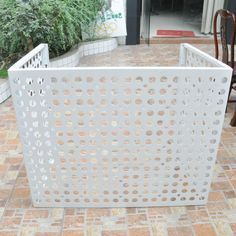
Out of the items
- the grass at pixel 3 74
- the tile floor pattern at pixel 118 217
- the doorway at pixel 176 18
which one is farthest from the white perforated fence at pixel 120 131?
the doorway at pixel 176 18

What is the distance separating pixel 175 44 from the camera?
5.23 meters

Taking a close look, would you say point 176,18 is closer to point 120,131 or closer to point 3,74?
point 3,74

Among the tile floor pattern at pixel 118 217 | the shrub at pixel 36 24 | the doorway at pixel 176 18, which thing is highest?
the shrub at pixel 36 24

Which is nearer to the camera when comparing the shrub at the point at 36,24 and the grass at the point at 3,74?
the grass at the point at 3,74

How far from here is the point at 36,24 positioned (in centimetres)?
321

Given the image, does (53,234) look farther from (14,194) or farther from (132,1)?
(132,1)

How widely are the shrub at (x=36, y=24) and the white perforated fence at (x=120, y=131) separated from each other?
1.88 meters

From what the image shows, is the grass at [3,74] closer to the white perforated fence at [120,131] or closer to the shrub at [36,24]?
the shrub at [36,24]

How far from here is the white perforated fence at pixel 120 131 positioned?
1.24 metres

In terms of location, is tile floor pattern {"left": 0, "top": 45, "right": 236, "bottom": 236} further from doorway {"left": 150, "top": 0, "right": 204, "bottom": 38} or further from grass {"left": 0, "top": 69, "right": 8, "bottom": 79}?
doorway {"left": 150, "top": 0, "right": 204, "bottom": 38}

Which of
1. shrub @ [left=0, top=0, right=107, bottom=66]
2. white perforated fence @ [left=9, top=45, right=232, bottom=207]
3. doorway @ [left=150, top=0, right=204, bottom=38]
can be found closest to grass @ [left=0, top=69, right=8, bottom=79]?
shrub @ [left=0, top=0, right=107, bottom=66]

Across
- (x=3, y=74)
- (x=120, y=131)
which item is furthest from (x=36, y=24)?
(x=120, y=131)

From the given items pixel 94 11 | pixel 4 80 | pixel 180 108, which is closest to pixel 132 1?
pixel 94 11

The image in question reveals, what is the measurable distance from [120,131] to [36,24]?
235 cm
